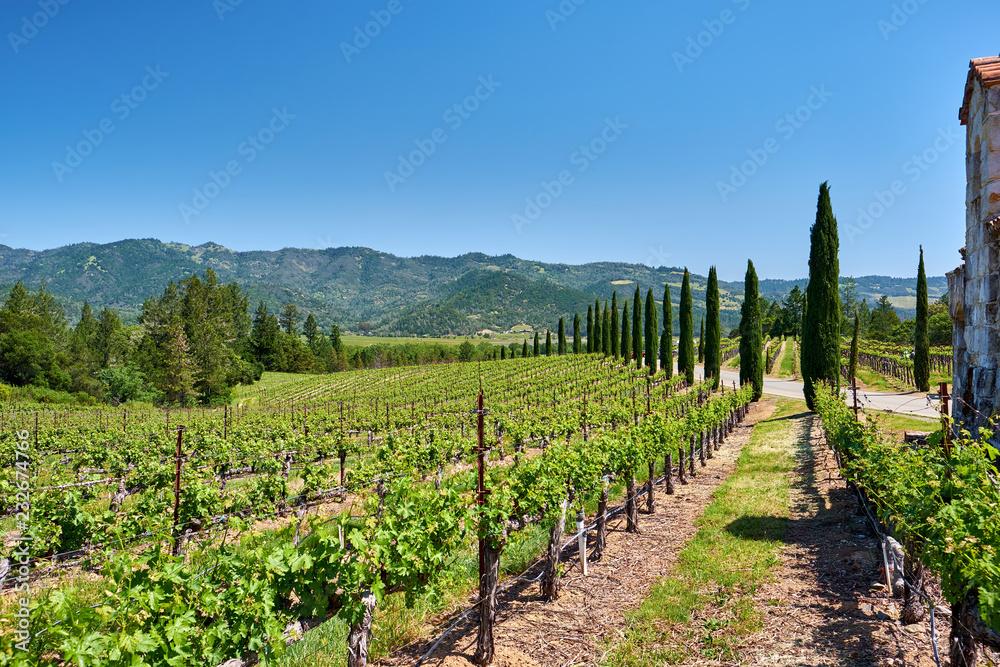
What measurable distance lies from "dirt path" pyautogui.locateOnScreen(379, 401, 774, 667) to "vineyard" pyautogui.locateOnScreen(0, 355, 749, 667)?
1.24 feet

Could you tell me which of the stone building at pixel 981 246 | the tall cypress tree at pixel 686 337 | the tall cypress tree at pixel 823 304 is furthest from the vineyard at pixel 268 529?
the tall cypress tree at pixel 686 337

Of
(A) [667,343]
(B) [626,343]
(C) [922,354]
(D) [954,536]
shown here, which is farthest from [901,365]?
(D) [954,536]

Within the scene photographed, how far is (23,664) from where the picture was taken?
2979mm

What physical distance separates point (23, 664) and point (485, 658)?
4.21 metres

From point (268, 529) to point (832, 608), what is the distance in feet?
37.1

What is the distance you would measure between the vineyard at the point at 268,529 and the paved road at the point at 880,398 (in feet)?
23.3

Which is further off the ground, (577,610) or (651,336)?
(651,336)

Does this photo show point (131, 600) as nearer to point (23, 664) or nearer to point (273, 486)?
point (23, 664)

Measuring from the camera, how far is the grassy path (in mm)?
5441

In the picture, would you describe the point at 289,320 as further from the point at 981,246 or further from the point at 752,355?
the point at 981,246

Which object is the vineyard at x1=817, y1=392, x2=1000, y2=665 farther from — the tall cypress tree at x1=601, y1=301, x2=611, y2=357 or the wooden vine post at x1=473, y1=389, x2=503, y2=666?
the tall cypress tree at x1=601, y1=301, x2=611, y2=357

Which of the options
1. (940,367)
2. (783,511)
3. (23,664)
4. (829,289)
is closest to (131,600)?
(23,664)

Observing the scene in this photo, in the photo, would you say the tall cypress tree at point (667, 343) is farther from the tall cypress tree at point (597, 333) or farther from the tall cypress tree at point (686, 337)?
the tall cypress tree at point (597, 333)

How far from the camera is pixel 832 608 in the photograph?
19.5 ft
